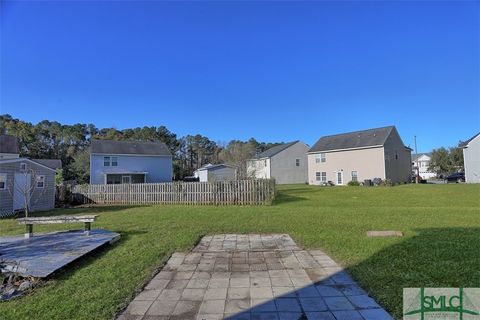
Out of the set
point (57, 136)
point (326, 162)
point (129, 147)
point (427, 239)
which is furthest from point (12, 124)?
point (427, 239)

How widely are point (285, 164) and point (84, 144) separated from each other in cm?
3938

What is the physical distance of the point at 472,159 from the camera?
36.4m

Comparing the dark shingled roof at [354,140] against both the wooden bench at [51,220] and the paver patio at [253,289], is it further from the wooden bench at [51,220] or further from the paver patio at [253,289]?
the wooden bench at [51,220]

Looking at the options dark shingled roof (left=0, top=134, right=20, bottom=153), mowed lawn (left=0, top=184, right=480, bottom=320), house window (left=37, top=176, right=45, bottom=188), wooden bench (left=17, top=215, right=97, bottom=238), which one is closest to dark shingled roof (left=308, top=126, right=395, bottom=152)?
mowed lawn (left=0, top=184, right=480, bottom=320)

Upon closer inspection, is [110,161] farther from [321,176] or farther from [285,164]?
[321,176]

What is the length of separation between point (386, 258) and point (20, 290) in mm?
5740

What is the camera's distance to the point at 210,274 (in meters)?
5.18

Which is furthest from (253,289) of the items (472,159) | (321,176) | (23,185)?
(472,159)

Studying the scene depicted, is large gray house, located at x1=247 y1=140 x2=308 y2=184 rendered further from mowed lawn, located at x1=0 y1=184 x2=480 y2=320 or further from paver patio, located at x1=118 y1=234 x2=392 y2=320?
paver patio, located at x1=118 y1=234 x2=392 y2=320

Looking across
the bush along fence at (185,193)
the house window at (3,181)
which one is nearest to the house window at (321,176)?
the bush along fence at (185,193)

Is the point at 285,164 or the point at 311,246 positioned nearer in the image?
the point at 311,246

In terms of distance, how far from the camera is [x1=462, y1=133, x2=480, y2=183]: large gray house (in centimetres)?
3591

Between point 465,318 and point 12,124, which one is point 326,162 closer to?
point 465,318

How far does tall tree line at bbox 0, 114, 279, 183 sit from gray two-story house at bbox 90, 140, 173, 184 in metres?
A: 5.93
